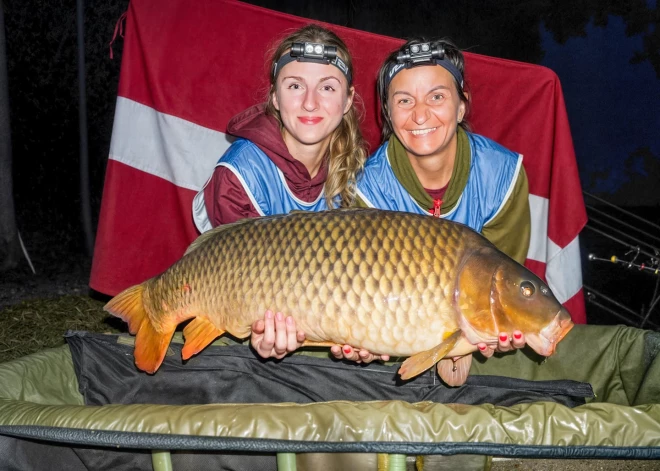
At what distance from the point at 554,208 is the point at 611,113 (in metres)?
2.17

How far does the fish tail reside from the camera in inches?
55.1

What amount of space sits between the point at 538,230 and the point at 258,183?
0.95m

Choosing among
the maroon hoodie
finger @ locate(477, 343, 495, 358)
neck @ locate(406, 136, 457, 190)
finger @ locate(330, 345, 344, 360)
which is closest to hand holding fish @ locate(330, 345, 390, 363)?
finger @ locate(330, 345, 344, 360)

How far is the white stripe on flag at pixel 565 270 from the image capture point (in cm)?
196

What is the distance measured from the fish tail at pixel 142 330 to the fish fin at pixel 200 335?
0.06 meters

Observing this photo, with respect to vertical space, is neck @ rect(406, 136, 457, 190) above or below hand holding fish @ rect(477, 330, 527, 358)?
above

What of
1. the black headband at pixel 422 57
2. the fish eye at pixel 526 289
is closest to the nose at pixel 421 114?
the black headband at pixel 422 57

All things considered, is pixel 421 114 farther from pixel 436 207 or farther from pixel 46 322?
pixel 46 322

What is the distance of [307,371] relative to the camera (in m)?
1.55

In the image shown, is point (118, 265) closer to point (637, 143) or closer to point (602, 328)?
A: point (602, 328)

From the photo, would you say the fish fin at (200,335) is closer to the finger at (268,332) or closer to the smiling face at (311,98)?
the finger at (268,332)

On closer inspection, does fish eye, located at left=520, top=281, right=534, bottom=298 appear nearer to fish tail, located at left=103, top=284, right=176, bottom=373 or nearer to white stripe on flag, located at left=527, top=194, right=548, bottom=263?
fish tail, located at left=103, top=284, right=176, bottom=373

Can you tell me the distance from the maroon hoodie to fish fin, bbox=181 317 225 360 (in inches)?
13.3

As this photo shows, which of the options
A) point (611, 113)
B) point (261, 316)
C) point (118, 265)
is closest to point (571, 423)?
point (261, 316)
